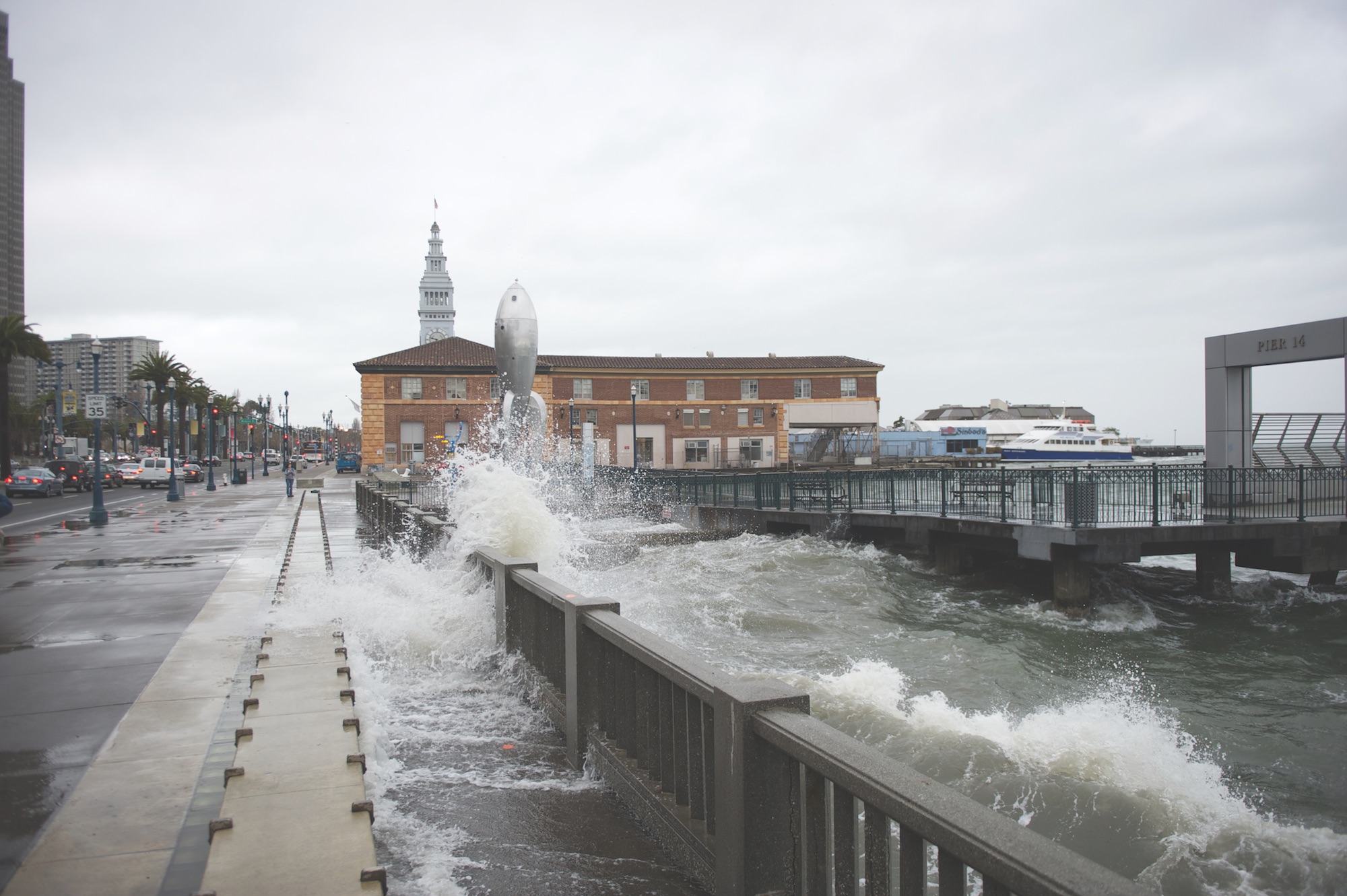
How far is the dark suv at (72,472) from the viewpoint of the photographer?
46.2 metres

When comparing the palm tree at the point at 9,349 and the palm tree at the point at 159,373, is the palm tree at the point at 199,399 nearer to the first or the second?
the palm tree at the point at 159,373

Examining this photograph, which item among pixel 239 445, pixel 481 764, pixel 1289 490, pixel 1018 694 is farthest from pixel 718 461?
pixel 239 445

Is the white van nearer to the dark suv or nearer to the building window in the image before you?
the dark suv

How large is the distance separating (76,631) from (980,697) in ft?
35.4

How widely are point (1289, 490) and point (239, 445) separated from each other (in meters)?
191

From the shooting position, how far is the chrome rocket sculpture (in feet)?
76.7

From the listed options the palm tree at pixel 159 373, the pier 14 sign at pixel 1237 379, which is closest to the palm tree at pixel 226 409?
the palm tree at pixel 159 373

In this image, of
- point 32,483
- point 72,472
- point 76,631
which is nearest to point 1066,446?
point 72,472

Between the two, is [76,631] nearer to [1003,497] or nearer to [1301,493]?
[1003,497]

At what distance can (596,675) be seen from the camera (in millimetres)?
5695

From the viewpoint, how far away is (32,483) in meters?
40.5

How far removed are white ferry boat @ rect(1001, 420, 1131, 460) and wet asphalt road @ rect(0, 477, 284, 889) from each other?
8723cm

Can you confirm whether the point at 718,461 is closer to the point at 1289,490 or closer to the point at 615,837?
the point at 1289,490

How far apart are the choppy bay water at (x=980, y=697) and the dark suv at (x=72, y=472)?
40100 millimetres
